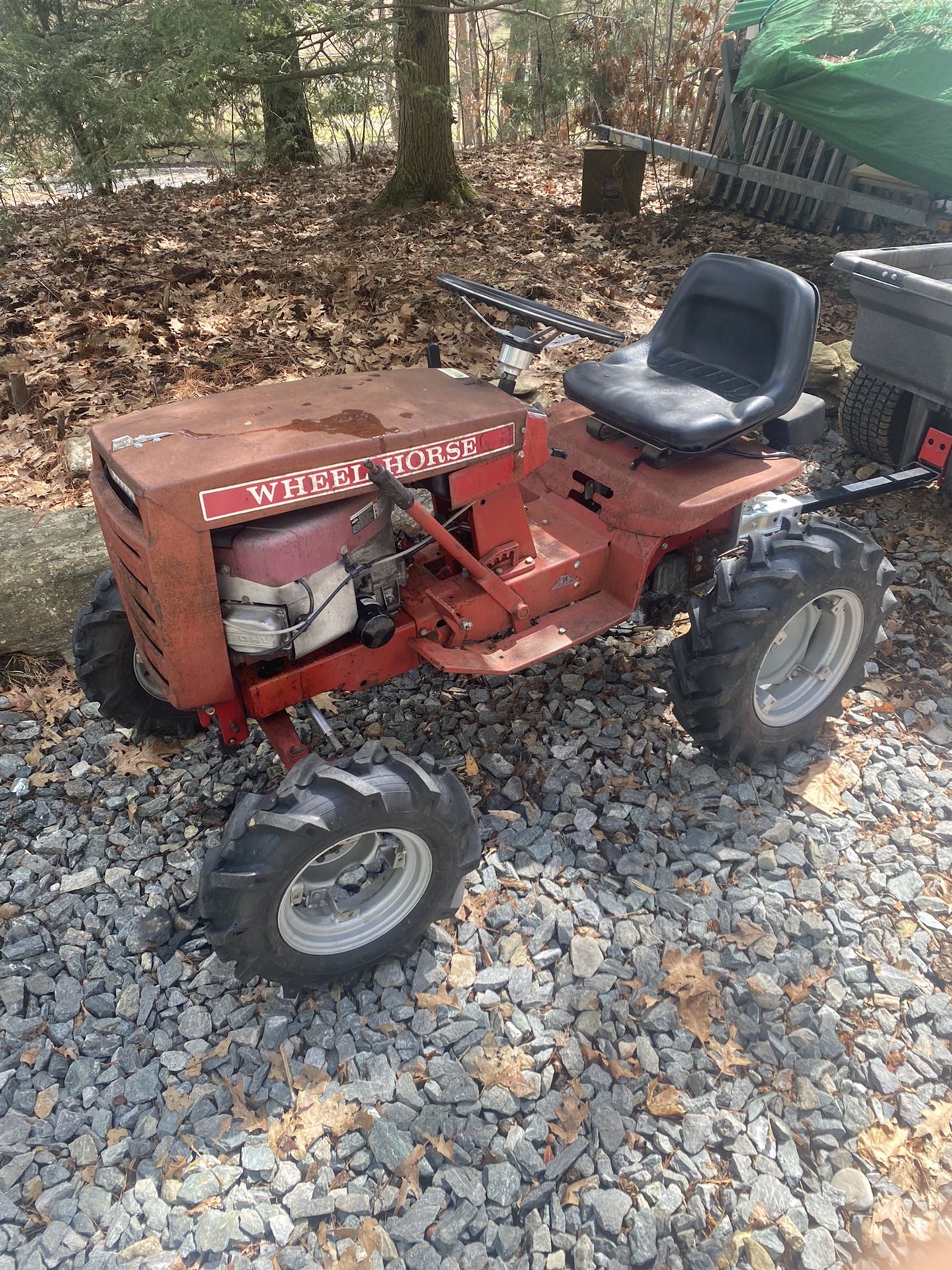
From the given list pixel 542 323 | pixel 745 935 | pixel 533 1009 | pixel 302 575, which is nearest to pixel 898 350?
pixel 542 323

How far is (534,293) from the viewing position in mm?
5785

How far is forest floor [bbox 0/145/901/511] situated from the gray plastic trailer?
4.81 ft

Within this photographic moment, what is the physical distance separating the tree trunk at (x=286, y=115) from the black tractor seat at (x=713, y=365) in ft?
12.2

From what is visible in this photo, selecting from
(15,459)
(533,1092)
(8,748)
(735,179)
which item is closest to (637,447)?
(533,1092)

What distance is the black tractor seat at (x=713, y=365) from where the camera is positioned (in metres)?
2.82

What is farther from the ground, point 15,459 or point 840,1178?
point 15,459

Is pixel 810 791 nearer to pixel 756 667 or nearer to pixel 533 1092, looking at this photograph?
pixel 756 667

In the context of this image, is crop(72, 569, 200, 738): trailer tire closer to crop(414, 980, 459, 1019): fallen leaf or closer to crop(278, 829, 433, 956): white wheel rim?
crop(278, 829, 433, 956): white wheel rim

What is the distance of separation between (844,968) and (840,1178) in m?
0.56

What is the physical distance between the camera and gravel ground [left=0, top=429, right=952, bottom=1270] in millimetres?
1926

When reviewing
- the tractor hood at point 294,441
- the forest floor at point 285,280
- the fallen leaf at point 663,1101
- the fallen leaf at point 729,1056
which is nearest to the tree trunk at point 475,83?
the forest floor at point 285,280

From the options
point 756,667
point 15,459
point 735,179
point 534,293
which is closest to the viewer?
point 756,667

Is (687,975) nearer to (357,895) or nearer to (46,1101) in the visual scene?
(357,895)

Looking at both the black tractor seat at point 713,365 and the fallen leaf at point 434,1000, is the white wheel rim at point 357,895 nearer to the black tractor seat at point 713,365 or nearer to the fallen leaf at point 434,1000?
the fallen leaf at point 434,1000
